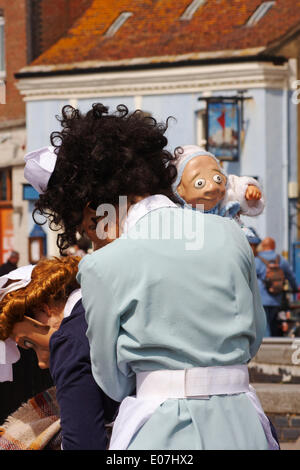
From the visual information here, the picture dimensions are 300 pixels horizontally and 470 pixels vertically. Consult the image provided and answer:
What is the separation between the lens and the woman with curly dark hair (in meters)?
2.84

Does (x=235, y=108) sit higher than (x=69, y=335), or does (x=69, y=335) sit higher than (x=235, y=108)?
(x=235, y=108)

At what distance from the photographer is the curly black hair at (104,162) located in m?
A: 3.12

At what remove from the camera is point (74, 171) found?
10.5 feet

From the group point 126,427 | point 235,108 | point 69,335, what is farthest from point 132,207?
point 235,108

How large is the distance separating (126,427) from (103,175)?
70cm

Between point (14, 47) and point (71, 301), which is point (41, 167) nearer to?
point (71, 301)

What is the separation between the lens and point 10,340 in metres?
3.56

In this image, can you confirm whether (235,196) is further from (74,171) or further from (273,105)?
(273,105)

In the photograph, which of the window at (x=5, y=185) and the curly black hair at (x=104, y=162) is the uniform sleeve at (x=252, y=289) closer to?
the curly black hair at (x=104, y=162)

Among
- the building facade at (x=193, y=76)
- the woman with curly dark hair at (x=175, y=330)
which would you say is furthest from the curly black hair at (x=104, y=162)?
the building facade at (x=193, y=76)

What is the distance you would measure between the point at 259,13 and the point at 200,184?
73.9ft

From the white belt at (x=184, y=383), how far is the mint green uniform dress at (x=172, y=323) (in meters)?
0.01

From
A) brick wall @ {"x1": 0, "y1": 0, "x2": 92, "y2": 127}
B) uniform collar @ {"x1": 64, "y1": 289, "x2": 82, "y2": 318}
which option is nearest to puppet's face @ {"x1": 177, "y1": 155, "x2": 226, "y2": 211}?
uniform collar @ {"x1": 64, "y1": 289, "x2": 82, "y2": 318}

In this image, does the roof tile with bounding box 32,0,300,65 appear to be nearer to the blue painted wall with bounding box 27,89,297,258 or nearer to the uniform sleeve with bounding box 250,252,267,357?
the blue painted wall with bounding box 27,89,297,258
